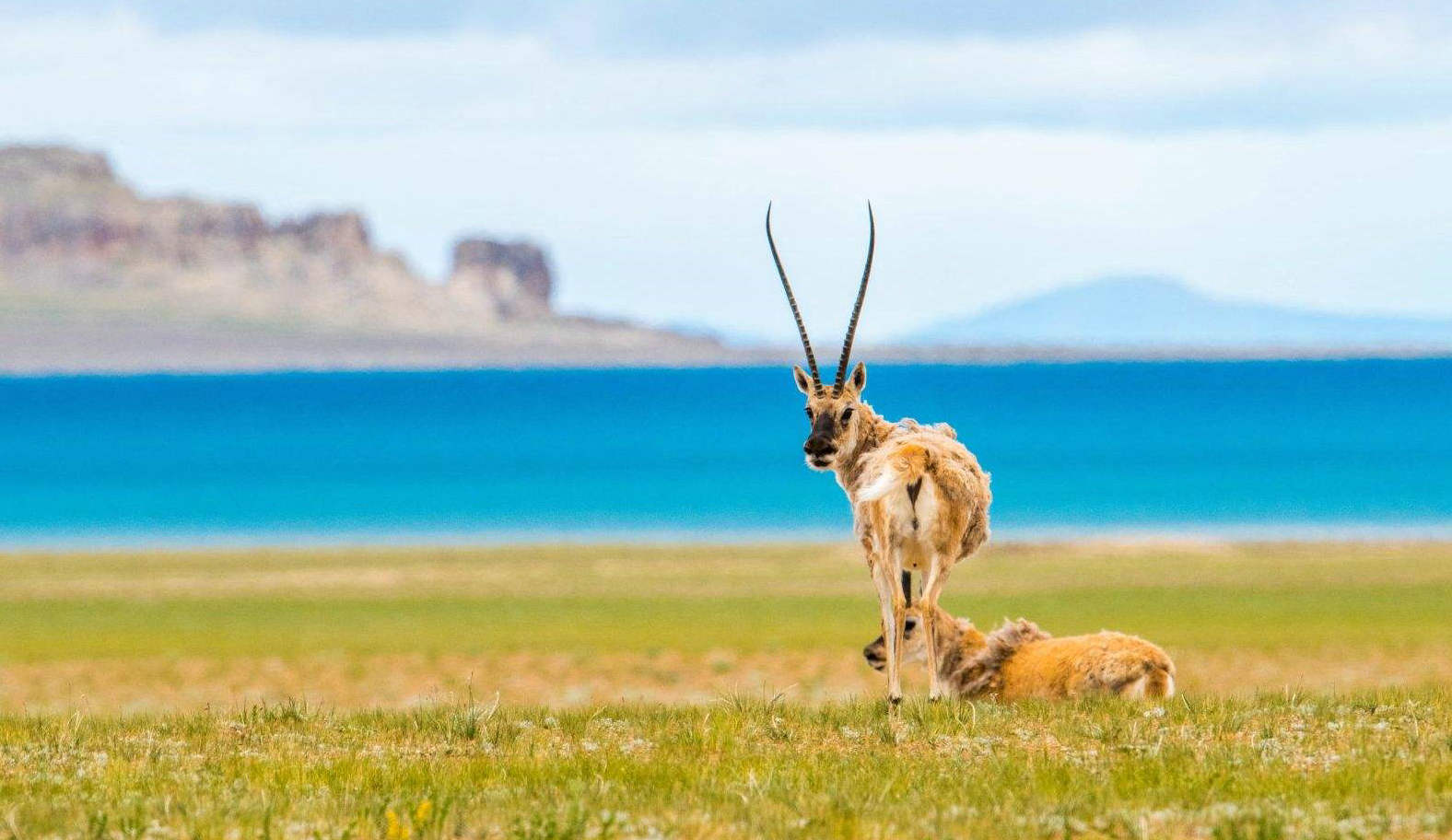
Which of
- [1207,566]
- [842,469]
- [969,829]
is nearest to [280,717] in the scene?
[842,469]

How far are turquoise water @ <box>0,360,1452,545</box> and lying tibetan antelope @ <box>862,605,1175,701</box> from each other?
4997cm

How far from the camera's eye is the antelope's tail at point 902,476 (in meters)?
11.9

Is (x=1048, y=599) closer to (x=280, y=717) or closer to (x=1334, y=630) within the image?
(x=1334, y=630)

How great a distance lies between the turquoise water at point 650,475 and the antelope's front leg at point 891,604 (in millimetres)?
51800

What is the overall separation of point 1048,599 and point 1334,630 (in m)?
6.79

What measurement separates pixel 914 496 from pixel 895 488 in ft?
0.45

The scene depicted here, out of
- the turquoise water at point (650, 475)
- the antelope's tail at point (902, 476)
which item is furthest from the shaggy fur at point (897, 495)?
the turquoise water at point (650, 475)

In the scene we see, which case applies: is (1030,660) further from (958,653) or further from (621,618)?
(621,618)

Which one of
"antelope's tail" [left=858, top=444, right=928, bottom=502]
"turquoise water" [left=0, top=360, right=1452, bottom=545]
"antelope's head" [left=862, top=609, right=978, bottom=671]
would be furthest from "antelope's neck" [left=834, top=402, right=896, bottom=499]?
"turquoise water" [left=0, top=360, right=1452, bottom=545]

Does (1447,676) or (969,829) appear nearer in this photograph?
(969,829)

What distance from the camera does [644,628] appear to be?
3381 centimetres

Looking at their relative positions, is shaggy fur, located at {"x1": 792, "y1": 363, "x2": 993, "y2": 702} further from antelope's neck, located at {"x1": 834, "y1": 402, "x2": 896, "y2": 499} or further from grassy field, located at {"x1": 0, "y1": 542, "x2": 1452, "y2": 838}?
grassy field, located at {"x1": 0, "y1": 542, "x2": 1452, "y2": 838}

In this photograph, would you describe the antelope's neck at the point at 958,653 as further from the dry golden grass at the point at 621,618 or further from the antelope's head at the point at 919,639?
the dry golden grass at the point at 621,618

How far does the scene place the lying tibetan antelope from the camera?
42.7 feet
